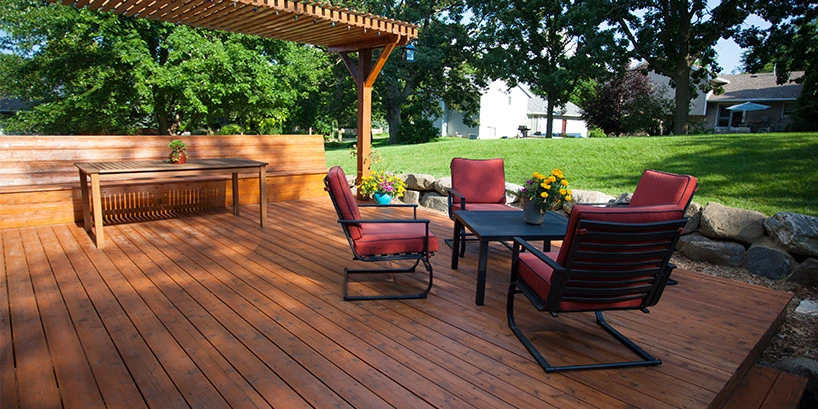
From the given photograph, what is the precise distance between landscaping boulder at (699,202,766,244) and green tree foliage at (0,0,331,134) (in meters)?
12.8

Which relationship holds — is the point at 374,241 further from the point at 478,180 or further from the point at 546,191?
the point at 478,180

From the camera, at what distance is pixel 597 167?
24.5 feet

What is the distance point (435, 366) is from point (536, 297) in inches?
25.7

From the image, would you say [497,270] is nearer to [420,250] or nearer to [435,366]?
[420,250]

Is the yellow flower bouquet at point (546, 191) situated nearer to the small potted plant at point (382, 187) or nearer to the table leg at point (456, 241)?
the table leg at point (456, 241)

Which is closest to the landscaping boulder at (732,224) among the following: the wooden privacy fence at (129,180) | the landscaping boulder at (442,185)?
the landscaping boulder at (442,185)

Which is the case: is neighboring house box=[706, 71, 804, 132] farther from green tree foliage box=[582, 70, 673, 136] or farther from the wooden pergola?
the wooden pergola

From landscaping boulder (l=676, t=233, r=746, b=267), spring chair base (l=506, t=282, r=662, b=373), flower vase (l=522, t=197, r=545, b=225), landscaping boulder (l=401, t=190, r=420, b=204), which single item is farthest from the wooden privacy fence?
landscaping boulder (l=676, t=233, r=746, b=267)

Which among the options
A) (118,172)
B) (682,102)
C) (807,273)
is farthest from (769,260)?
(682,102)

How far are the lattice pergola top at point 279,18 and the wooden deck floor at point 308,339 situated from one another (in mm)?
2552

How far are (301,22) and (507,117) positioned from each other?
1106 inches

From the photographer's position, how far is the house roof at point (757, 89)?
21.1 m

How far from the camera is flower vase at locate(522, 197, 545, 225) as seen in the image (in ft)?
11.3

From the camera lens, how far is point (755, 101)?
70.7 ft
